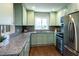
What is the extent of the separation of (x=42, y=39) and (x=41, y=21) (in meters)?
1.70

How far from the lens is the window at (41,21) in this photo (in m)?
8.19

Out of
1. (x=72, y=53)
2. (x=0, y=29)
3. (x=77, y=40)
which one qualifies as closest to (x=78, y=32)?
(x=77, y=40)

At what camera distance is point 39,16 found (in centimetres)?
818

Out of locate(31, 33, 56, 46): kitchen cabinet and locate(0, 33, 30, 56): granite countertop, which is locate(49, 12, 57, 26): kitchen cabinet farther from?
locate(0, 33, 30, 56): granite countertop

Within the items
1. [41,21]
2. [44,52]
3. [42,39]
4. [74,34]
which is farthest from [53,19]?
[74,34]

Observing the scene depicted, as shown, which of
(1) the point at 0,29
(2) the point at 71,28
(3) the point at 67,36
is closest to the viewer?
A: (1) the point at 0,29

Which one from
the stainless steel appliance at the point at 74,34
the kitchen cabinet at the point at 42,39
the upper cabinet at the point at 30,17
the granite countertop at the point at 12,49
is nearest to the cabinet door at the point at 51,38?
the kitchen cabinet at the point at 42,39

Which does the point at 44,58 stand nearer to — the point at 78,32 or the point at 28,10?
the point at 78,32

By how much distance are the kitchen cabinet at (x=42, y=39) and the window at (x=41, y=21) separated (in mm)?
1358

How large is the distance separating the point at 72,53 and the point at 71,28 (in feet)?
2.21

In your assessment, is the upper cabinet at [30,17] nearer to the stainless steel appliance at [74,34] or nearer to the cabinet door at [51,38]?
the cabinet door at [51,38]

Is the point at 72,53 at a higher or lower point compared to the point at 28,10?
lower

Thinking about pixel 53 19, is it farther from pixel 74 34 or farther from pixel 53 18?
pixel 74 34

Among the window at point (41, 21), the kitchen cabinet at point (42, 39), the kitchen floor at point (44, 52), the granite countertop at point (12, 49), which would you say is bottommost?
the kitchen floor at point (44, 52)
